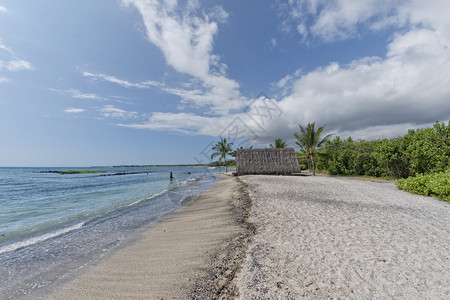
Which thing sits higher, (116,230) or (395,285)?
(395,285)

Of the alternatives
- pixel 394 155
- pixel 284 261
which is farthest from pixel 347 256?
pixel 394 155

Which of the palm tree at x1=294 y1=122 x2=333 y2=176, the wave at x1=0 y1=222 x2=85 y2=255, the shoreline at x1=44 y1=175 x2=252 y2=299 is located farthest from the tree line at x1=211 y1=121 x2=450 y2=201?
the wave at x1=0 y1=222 x2=85 y2=255

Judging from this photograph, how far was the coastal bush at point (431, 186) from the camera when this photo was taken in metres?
7.75

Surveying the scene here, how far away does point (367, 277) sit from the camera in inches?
99.5

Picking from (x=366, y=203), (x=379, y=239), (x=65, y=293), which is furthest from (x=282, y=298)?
(x=366, y=203)

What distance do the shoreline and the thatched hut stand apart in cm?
1633

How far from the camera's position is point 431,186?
8.33 m

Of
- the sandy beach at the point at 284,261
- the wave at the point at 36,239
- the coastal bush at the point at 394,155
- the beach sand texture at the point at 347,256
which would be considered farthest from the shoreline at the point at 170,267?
the coastal bush at the point at 394,155

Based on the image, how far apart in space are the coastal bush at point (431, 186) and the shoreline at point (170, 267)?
8.99m

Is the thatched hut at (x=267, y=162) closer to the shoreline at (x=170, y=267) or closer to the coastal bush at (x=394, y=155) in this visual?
the coastal bush at (x=394, y=155)

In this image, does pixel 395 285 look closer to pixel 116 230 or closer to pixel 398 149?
pixel 116 230

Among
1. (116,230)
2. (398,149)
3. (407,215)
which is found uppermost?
(398,149)

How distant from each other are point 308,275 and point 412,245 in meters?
2.48

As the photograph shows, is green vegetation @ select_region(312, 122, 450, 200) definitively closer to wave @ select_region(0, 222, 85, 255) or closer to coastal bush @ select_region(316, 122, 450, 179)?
coastal bush @ select_region(316, 122, 450, 179)
